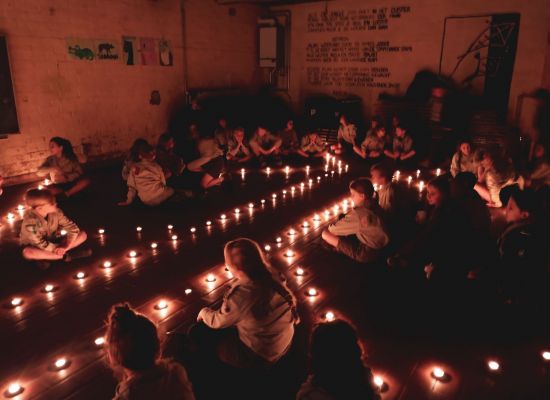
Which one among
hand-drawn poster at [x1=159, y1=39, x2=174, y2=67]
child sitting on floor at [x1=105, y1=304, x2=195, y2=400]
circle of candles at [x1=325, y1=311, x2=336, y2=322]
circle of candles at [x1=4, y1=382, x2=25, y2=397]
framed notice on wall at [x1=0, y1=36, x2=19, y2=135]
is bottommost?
circle of candles at [x1=4, y1=382, x2=25, y2=397]

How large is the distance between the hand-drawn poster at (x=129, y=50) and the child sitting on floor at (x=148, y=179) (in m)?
3.73

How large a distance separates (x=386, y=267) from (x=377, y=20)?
772 centimetres

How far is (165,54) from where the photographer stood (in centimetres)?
901

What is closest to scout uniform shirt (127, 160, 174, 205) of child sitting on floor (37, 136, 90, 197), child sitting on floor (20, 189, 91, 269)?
child sitting on floor (37, 136, 90, 197)

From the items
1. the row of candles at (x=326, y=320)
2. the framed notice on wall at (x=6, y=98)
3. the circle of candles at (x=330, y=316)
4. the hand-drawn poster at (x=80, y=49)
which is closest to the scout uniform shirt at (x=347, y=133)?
the hand-drawn poster at (x=80, y=49)

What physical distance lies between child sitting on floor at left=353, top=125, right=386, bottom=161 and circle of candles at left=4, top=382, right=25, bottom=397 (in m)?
6.99

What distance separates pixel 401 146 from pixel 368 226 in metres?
4.88

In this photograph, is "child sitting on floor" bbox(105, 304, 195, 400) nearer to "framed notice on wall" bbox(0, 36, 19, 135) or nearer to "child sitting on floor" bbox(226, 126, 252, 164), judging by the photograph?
"framed notice on wall" bbox(0, 36, 19, 135)

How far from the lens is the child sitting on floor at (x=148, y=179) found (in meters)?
5.29

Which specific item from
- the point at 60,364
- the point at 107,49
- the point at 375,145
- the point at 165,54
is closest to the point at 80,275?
the point at 60,364

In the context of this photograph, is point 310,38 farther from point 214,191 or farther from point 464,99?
point 214,191

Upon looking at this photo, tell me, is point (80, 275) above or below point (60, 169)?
below

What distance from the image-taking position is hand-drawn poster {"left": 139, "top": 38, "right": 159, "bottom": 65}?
8557 millimetres

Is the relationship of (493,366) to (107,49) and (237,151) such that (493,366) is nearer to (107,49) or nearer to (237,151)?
(237,151)
